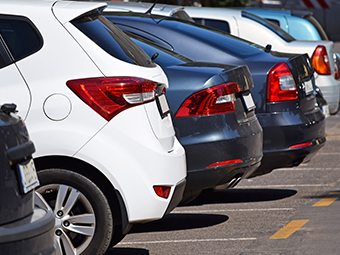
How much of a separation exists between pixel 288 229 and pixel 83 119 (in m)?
2.15

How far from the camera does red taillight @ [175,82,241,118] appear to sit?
5.37 m

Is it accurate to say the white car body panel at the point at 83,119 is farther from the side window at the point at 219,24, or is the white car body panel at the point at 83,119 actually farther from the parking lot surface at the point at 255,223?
the side window at the point at 219,24

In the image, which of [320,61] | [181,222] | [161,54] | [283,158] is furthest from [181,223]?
[320,61]

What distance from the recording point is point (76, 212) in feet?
14.7

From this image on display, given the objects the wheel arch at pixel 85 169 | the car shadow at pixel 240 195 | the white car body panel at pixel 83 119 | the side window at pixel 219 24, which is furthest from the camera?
the side window at pixel 219 24

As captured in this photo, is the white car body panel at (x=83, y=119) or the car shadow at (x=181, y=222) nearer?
the white car body panel at (x=83, y=119)

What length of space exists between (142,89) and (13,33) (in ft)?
2.88

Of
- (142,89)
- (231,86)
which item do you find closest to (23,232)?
(142,89)

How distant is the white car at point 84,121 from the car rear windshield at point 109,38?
0.01 meters

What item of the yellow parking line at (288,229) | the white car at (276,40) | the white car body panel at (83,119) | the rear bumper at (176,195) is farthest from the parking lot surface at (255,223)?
the white car at (276,40)

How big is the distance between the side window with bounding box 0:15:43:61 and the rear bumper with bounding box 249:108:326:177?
2.68 meters

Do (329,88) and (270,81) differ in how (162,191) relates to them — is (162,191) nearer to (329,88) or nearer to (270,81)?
(270,81)

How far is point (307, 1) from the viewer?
3306 centimetres

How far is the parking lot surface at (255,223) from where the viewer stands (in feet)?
17.0
